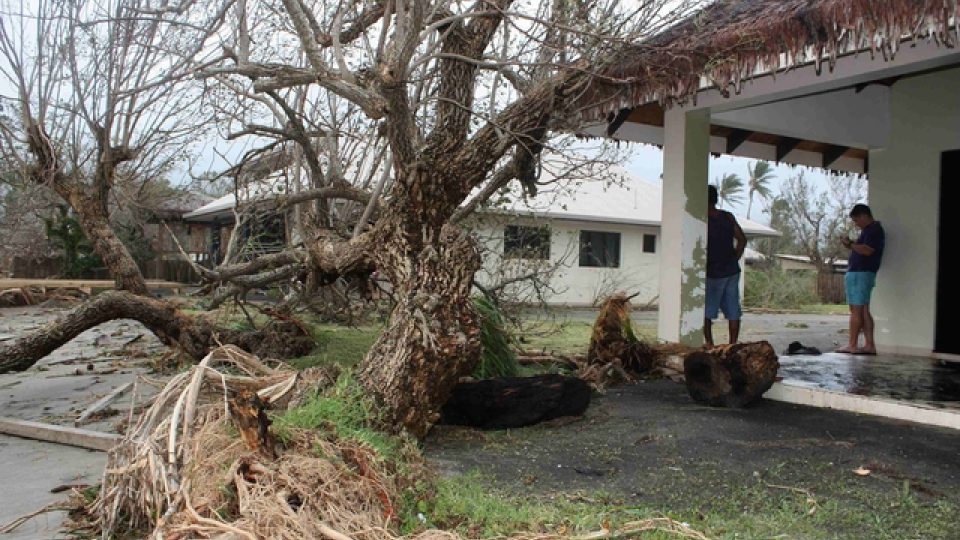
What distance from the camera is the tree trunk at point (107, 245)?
870 centimetres

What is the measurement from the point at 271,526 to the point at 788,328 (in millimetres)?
13408

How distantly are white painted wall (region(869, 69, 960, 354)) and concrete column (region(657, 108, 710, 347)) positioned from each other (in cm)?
300

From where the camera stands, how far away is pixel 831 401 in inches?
238

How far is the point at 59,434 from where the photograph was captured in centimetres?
559

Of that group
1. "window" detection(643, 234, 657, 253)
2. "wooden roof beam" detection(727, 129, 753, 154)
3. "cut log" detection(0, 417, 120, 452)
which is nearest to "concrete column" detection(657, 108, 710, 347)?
"wooden roof beam" detection(727, 129, 753, 154)

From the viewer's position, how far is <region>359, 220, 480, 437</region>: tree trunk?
5.00m

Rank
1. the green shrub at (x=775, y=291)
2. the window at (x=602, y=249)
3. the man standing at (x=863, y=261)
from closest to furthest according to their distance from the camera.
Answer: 1. the man standing at (x=863, y=261)
2. the window at (x=602, y=249)
3. the green shrub at (x=775, y=291)

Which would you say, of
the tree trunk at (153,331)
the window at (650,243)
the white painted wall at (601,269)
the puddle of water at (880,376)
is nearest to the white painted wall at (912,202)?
the puddle of water at (880,376)

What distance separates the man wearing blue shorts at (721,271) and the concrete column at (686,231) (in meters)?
0.37

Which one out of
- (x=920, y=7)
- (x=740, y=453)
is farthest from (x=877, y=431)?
(x=920, y=7)

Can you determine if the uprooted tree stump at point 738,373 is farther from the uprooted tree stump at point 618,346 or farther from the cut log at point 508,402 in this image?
the uprooted tree stump at point 618,346

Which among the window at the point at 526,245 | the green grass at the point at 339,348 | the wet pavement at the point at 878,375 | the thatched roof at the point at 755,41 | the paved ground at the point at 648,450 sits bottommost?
the paved ground at the point at 648,450

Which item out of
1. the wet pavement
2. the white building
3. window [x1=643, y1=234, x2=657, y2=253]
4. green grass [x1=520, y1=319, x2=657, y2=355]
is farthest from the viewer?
window [x1=643, y1=234, x2=657, y2=253]

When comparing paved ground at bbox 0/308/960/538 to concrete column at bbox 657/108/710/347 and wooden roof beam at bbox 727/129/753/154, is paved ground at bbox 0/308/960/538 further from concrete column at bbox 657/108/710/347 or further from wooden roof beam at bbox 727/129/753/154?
wooden roof beam at bbox 727/129/753/154
